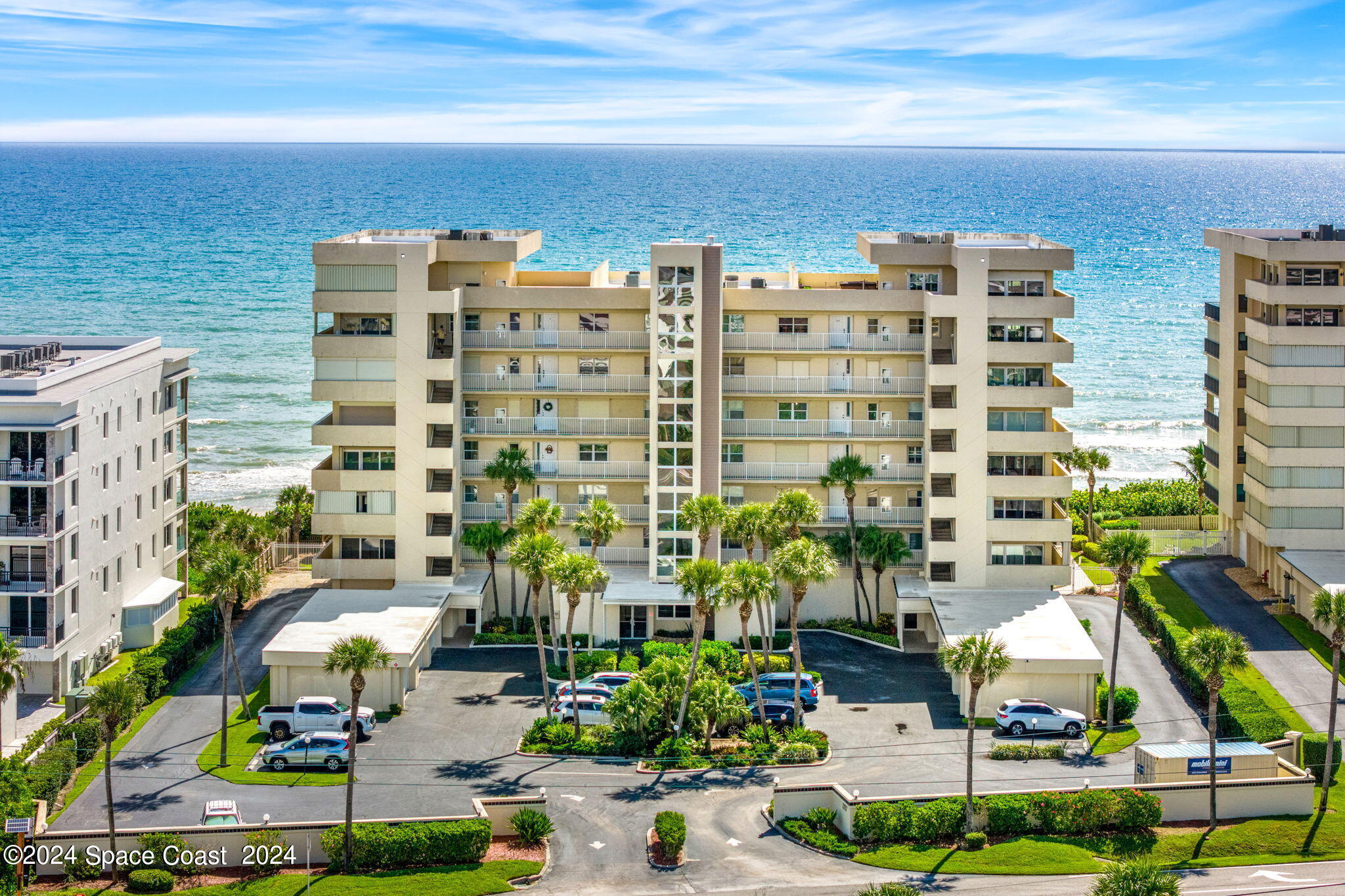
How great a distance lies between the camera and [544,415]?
259 ft

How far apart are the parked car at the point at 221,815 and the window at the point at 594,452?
29492 millimetres

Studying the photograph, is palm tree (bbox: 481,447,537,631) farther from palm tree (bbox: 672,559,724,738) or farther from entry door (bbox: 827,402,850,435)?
entry door (bbox: 827,402,850,435)

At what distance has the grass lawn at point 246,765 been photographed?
58969 mm

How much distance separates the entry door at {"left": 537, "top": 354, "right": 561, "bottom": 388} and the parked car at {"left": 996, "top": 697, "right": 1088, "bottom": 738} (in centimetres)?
2816

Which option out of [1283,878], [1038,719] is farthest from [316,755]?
[1283,878]

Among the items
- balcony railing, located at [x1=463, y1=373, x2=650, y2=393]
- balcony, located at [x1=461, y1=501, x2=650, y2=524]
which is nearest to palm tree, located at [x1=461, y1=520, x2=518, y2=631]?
balcony, located at [x1=461, y1=501, x2=650, y2=524]

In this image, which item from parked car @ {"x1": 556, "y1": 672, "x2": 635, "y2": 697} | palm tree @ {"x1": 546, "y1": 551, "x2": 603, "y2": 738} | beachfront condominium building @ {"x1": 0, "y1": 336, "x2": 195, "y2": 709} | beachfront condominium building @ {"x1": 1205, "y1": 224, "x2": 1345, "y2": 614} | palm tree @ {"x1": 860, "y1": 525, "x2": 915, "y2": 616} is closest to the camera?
palm tree @ {"x1": 546, "y1": 551, "x2": 603, "y2": 738}

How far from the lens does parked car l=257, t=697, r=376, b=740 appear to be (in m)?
63.3

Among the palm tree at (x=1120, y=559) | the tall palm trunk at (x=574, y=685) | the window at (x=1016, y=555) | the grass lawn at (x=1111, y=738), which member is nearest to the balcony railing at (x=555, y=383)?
the tall palm trunk at (x=574, y=685)

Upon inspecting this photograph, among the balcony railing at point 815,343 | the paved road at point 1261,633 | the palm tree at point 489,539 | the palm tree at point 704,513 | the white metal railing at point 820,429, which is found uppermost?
the balcony railing at point 815,343

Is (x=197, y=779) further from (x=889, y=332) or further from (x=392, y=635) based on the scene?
(x=889, y=332)

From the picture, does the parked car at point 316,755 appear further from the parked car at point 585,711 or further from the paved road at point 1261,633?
the paved road at point 1261,633

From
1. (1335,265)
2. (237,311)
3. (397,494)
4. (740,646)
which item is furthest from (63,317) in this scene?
(1335,265)

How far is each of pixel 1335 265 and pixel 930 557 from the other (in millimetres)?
25380
